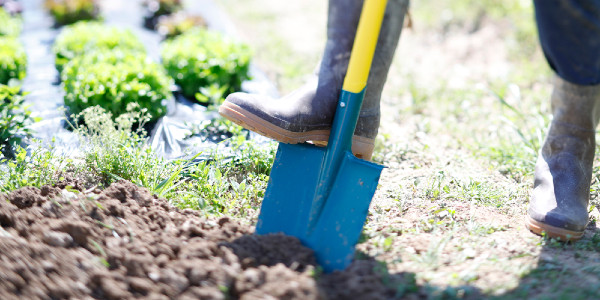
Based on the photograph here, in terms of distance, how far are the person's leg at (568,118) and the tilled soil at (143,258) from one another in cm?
80

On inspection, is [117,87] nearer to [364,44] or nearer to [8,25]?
[364,44]

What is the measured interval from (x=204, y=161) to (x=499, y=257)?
1298 mm

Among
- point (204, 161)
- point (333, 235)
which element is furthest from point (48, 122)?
point (333, 235)

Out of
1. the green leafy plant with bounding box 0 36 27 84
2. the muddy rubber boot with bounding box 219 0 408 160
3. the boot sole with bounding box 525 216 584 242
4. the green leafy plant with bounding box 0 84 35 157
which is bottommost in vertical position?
the green leafy plant with bounding box 0 84 35 157

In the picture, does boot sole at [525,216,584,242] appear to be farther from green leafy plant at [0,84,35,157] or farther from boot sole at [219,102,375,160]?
green leafy plant at [0,84,35,157]

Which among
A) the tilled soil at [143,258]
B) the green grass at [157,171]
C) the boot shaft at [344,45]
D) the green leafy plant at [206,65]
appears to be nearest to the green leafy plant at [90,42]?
the green leafy plant at [206,65]

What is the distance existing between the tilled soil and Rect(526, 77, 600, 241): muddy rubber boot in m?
0.77

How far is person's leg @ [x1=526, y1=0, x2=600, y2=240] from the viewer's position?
168 cm

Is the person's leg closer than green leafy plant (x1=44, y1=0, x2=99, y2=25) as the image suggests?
Yes

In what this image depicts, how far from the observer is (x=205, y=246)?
5.17 ft

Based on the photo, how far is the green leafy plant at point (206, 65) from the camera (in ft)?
10.6

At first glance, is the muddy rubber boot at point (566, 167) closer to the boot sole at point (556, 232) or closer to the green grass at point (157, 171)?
the boot sole at point (556, 232)

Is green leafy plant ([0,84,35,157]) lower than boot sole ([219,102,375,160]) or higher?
lower

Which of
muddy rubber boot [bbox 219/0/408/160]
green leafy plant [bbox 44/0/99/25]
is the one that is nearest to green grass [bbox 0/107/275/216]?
muddy rubber boot [bbox 219/0/408/160]
